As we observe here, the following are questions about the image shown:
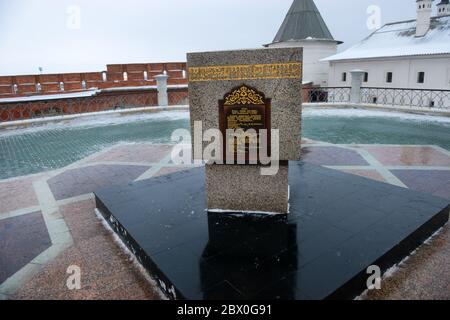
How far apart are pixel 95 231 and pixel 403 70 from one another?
31.3 meters

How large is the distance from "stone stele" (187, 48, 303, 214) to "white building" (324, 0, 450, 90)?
27.4 meters

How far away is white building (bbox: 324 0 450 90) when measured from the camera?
26.5m

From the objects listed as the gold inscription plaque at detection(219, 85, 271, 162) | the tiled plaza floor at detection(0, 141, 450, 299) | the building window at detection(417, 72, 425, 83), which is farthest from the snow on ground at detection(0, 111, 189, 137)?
the building window at detection(417, 72, 425, 83)

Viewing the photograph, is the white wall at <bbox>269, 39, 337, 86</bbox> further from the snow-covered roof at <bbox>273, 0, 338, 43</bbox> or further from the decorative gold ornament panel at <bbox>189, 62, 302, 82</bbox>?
the decorative gold ornament panel at <bbox>189, 62, 302, 82</bbox>

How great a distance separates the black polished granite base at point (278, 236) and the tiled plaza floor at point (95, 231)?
8.8 inches

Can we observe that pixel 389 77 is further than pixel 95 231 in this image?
Yes

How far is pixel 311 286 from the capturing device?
2883mm

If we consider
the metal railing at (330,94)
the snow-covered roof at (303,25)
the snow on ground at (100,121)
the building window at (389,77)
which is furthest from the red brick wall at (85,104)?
the snow-covered roof at (303,25)

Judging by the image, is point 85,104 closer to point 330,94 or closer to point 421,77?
point 330,94

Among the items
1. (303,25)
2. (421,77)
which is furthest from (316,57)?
(421,77)

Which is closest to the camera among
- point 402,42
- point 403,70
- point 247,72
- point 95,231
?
point 247,72

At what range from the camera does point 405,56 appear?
27.7 metres
